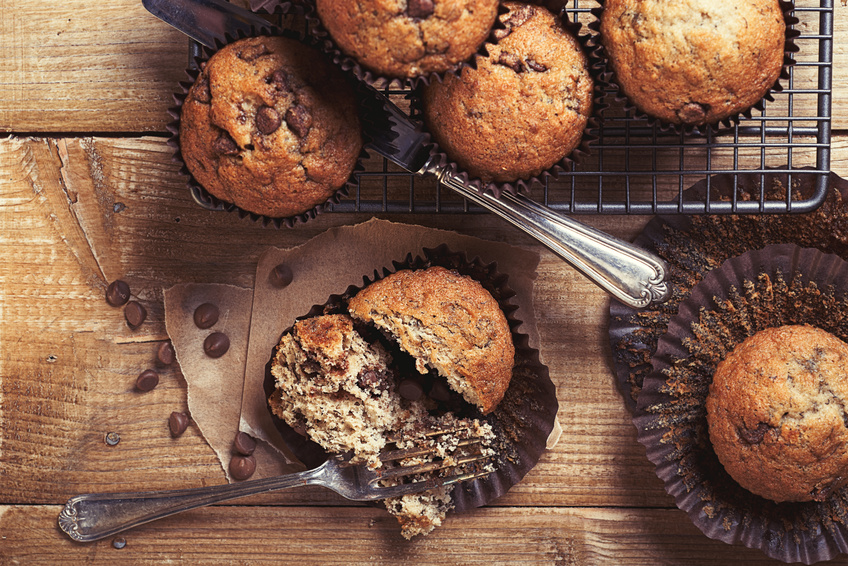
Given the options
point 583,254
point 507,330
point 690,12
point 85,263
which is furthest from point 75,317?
point 690,12

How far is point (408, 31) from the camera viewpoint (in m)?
1.84

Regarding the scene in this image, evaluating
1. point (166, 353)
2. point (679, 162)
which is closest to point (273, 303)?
point (166, 353)

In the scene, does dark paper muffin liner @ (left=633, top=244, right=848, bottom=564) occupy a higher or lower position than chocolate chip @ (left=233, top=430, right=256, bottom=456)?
higher

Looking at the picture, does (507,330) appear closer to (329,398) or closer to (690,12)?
(329,398)

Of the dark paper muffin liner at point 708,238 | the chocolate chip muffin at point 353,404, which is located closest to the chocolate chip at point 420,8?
the chocolate chip muffin at point 353,404

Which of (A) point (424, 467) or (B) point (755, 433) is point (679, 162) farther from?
(A) point (424, 467)

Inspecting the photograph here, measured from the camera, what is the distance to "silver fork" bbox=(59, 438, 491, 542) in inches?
96.0

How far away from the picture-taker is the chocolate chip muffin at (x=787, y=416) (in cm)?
222

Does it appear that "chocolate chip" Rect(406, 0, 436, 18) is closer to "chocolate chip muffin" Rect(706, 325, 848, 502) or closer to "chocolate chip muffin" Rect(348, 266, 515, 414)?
"chocolate chip muffin" Rect(348, 266, 515, 414)

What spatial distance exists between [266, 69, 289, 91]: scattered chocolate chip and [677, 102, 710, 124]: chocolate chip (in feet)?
4.18

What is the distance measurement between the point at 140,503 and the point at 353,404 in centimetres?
101

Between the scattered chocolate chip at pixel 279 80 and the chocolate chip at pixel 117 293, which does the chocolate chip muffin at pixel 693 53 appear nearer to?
the scattered chocolate chip at pixel 279 80

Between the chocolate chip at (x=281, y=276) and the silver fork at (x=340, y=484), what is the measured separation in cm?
72

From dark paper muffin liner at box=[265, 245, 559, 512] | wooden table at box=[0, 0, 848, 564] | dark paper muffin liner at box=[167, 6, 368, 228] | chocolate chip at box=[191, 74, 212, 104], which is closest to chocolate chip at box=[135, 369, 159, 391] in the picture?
wooden table at box=[0, 0, 848, 564]
